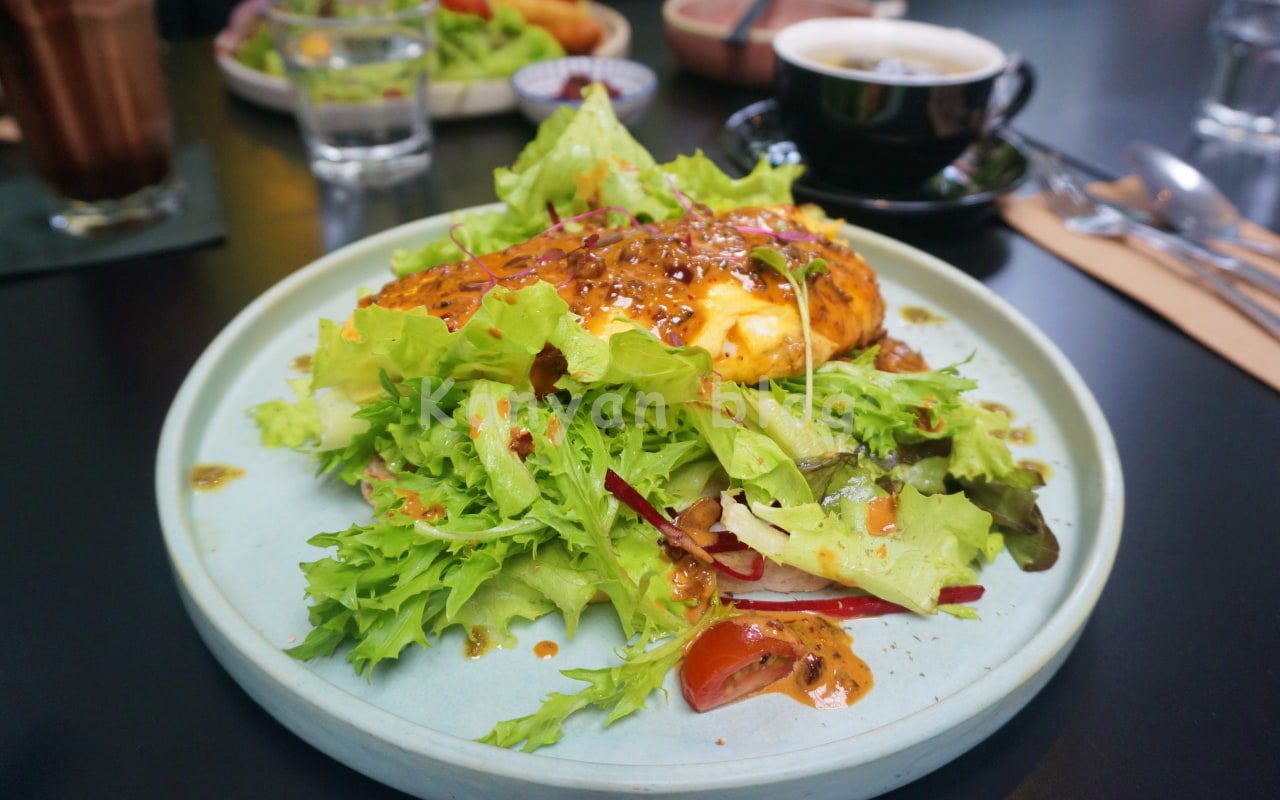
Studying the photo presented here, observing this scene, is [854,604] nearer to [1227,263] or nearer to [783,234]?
[783,234]

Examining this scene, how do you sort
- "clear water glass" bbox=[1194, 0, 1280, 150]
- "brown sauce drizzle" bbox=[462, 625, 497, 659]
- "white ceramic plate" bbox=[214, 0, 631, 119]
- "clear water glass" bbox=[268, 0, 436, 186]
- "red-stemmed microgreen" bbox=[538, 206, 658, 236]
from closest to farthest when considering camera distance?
"brown sauce drizzle" bbox=[462, 625, 497, 659] < "red-stemmed microgreen" bbox=[538, 206, 658, 236] < "clear water glass" bbox=[268, 0, 436, 186] < "clear water glass" bbox=[1194, 0, 1280, 150] < "white ceramic plate" bbox=[214, 0, 631, 119]

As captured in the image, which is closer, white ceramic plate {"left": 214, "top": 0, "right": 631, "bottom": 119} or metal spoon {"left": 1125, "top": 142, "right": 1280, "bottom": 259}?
metal spoon {"left": 1125, "top": 142, "right": 1280, "bottom": 259}

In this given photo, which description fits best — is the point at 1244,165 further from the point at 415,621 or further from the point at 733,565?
the point at 415,621

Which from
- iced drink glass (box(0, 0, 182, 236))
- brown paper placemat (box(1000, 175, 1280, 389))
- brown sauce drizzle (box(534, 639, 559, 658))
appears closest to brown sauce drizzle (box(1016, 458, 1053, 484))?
brown paper placemat (box(1000, 175, 1280, 389))

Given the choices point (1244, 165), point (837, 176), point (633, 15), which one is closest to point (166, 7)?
point (633, 15)

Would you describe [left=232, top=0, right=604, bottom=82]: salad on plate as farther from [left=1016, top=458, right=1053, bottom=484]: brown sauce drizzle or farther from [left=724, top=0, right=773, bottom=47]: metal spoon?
[left=1016, top=458, right=1053, bottom=484]: brown sauce drizzle

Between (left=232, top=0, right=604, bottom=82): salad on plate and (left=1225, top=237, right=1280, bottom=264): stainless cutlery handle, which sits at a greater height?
(left=232, top=0, right=604, bottom=82): salad on plate
